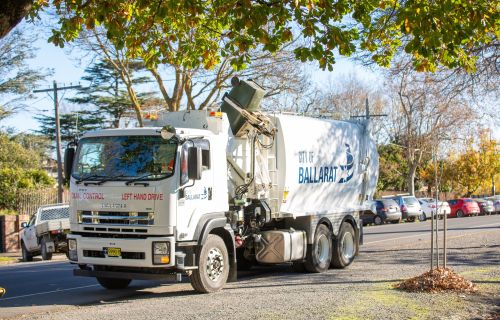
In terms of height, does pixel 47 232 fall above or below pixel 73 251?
below

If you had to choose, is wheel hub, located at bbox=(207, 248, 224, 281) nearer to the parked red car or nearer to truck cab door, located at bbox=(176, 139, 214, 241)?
truck cab door, located at bbox=(176, 139, 214, 241)

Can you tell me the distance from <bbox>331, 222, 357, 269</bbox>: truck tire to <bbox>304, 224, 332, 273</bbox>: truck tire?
0.96 ft

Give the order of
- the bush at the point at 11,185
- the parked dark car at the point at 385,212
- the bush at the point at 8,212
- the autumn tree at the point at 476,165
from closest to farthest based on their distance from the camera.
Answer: the bush at the point at 8,212 → the bush at the point at 11,185 → the parked dark car at the point at 385,212 → the autumn tree at the point at 476,165

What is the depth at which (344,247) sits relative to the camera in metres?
15.8

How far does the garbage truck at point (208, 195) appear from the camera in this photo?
10781 millimetres

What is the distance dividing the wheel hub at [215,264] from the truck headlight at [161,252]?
0.99 meters

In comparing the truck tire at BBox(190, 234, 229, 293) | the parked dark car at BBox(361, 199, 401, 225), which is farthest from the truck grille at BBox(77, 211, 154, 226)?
the parked dark car at BBox(361, 199, 401, 225)

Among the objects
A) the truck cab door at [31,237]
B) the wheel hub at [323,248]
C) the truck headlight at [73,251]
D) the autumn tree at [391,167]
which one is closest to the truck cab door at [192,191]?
the truck headlight at [73,251]

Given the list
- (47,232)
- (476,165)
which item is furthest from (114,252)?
→ (476,165)

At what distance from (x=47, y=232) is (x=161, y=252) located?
11.6m

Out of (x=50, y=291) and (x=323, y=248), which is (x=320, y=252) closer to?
(x=323, y=248)

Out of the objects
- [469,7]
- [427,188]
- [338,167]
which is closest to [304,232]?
[338,167]

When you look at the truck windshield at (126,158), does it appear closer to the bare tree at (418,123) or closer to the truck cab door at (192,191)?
the truck cab door at (192,191)

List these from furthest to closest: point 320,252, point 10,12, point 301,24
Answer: point 320,252 < point 301,24 < point 10,12
